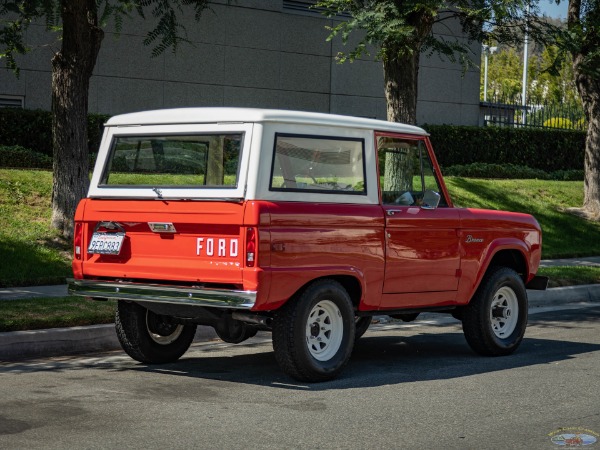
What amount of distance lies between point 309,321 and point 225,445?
227 cm

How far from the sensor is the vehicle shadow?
8.83 meters

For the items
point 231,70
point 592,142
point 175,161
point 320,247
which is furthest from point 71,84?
point 592,142

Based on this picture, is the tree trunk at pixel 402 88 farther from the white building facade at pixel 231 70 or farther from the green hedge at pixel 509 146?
the green hedge at pixel 509 146

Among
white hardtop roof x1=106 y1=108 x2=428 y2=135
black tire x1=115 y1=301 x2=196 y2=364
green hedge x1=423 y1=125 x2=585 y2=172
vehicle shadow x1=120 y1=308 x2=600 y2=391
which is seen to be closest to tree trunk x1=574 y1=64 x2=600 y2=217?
green hedge x1=423 y1=125 x2=585 y2=172

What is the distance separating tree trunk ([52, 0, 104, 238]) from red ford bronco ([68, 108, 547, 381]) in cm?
643

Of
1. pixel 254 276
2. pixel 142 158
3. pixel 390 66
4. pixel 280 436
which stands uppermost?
pixel 390 66

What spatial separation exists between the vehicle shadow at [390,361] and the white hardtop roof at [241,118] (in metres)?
2.09

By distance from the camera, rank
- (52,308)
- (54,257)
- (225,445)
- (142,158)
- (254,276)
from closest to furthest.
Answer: (225,445), (254,276), (142,158), (52,308), (54,257)

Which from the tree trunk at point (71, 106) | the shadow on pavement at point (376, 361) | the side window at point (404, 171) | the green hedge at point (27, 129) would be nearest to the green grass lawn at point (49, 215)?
the tree trunk at point (71, 106)

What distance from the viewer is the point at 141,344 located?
9297mm

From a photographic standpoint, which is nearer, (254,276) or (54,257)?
(254,276)

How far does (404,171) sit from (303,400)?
2716 mm

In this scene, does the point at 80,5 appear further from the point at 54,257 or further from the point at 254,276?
the point at 254,276

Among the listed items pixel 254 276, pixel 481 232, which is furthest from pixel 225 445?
pixel 481 232
